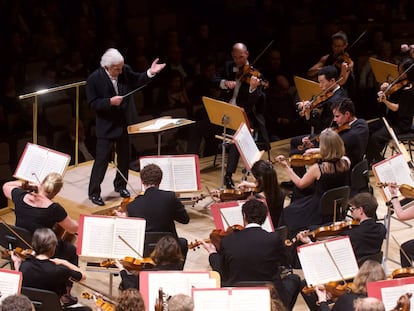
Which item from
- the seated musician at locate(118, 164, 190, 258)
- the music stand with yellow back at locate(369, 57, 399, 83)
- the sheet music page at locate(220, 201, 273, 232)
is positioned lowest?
the sheet music page at locate(220, 201, 273, 232)

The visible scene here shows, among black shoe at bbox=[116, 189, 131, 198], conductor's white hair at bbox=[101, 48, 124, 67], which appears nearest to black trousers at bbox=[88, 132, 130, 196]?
black shoe at bbox=[116, 189, 131, 198]

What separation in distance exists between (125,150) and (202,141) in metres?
1.94

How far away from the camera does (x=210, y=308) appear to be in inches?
207

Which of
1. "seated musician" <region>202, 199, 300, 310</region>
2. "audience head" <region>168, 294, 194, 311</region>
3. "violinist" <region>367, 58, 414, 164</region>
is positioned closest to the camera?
"audience head" <region>168, 294, 194, 311</region>

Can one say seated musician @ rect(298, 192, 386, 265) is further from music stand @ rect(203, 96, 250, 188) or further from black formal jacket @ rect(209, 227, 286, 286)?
music stand @ rect(203, 96, 250, 188)

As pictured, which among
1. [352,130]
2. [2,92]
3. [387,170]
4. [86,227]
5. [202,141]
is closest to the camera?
[86,227]

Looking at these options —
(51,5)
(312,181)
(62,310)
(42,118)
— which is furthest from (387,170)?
(51,5)

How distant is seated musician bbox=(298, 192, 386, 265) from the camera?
650cm

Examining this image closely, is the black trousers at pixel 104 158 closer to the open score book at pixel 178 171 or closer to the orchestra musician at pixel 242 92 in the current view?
the open score book at pixel 178 171

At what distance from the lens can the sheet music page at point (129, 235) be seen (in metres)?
6.21

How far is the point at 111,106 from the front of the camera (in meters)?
8.09

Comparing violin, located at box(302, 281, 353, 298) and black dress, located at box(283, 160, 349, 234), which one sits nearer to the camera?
violin, located at box(302, 281, 353, 298)

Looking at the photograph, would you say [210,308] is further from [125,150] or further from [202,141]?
[202,141]

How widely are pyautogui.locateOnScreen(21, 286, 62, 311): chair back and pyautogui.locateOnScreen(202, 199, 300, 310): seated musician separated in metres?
1.23
